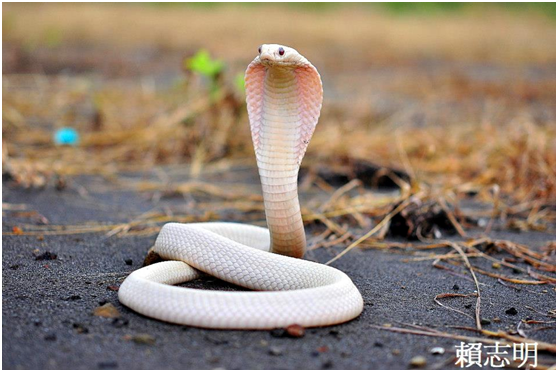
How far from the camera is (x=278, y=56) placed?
2992mm

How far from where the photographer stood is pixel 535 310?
3197 mm

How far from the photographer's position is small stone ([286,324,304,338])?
2.63 meters

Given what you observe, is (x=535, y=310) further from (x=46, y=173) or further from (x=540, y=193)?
(x=46, y=173)

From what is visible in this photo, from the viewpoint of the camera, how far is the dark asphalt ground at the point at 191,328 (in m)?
2.45

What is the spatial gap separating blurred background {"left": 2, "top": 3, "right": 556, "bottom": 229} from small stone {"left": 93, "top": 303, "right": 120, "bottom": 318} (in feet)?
7.97

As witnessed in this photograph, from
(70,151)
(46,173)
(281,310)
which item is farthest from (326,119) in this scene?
(281,310)

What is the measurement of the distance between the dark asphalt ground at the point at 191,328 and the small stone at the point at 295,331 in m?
0.02

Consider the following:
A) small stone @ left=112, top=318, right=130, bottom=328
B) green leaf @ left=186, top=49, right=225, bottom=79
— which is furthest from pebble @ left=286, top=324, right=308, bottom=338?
green leaf @ left=186, top=49, right=225, bottom=79

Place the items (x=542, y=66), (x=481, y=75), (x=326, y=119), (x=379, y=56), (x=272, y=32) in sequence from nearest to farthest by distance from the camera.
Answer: (x=326, y=119) → (x=481, y=75) → (x=542, y=66) → (x=379, y=56) → (x=272, y=32)

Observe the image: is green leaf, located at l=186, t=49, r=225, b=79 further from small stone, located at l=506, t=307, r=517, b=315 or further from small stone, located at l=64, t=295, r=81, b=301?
Result: small stone, located at l=506, t=307, r=517, b=315

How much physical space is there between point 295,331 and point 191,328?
0.38m

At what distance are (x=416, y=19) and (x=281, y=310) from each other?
16762 mm

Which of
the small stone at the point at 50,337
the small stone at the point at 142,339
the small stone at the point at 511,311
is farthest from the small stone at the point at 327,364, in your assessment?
the small stone at the point at 511,311

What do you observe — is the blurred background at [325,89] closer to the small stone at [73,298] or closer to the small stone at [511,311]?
the small stone at [511,311]
